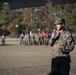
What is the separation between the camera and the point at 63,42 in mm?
8141

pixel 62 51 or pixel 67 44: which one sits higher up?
pixel 67 44

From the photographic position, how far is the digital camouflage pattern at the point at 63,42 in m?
8.12

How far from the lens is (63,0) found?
1194 inches

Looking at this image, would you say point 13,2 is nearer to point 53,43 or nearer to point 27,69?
point 27,69

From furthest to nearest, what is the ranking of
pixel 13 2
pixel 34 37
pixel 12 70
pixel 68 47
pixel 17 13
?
pixel 17 13 < pixel 34 37 < pixel 13 2 < pixel 12 70 < pixel 68 47

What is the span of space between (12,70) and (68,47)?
7280 mm

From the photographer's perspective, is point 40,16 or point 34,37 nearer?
point 34,37

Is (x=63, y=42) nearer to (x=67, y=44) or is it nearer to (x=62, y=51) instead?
(x=67, y=44)

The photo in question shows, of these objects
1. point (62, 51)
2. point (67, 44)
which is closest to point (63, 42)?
point (67, 44)

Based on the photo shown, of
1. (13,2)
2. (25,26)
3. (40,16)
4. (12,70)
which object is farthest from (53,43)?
(25,26)

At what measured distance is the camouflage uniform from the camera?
26.7 ft

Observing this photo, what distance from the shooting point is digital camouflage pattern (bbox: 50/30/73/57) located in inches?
320

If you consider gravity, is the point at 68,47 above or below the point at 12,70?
above

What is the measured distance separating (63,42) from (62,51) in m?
→ 0.20
